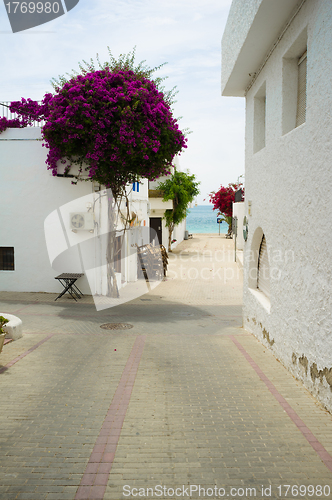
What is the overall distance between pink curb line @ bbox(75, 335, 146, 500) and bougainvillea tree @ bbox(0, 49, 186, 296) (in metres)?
7.20

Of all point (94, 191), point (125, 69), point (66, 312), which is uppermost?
point (125, 69)

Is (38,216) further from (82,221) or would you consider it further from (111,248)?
(111,248)

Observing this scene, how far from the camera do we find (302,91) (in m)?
6.75

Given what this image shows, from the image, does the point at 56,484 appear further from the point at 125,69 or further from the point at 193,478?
the point at 125,69

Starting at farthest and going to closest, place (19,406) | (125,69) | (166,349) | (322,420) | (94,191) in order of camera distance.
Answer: (94,191) < (125,69) < (166,349) < (19,406) < (322,420)

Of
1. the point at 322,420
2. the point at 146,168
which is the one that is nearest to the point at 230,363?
the point at 322,420

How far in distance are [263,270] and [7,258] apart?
918 cm

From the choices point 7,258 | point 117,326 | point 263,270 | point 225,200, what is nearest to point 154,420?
point 263,270

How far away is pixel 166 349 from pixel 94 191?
7.25 metres

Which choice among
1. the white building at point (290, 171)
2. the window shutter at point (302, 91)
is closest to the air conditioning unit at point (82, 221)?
the white building at point (290, 171)

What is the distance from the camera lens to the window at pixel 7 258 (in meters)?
14.4

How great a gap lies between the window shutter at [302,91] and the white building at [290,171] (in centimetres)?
2

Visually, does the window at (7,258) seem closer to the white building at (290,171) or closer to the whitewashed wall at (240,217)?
the white building at (290,171)

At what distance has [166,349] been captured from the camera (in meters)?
8.27
